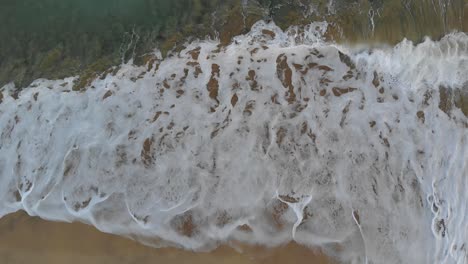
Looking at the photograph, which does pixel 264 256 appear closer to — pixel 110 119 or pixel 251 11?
pixel 110 119

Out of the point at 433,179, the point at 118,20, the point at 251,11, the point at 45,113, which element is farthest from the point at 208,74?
the point at 433,179

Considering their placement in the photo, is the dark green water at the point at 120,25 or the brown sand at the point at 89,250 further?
the dark green water at the point at 120,25

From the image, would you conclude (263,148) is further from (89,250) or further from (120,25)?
(120,25)

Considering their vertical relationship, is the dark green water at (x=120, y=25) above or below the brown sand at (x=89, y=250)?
above

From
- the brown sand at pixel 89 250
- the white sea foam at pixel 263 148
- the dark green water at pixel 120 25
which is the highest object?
the dark green water at pixel 120 25

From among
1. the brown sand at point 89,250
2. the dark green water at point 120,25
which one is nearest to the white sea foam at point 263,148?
the brown sand at point 89,250

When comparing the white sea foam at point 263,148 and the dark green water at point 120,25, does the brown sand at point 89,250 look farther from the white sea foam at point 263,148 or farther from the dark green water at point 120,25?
the dark green water at point 120,25

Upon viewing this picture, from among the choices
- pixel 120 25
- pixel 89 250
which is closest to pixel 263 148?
pixel 89 250
